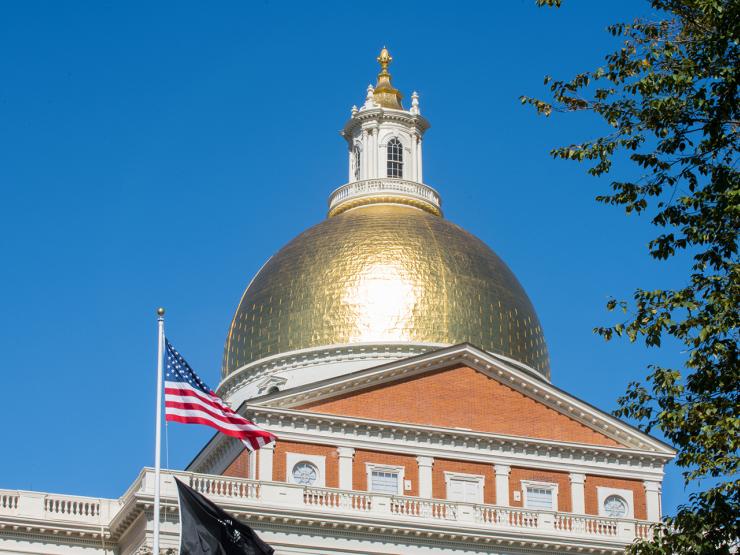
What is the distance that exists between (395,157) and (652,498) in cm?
2008

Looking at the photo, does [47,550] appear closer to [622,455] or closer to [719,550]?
[622,455]

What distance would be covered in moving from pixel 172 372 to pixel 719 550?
14.8 metres

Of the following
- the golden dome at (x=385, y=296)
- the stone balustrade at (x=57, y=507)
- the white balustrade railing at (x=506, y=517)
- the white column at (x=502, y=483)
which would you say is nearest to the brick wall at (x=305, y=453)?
the white balustrade railing at (x=506, y=517)

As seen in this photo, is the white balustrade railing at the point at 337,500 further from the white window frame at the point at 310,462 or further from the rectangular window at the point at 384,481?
the rectangular window at the point at 384,481

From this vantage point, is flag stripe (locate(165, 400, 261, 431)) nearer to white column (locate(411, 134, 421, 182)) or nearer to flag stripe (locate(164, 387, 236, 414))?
flag stripe (locate(164, 387, 236, 414))

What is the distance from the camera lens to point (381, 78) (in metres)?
74.9

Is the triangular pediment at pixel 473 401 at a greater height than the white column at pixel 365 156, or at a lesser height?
lesser

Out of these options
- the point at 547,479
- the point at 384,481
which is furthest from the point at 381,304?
the point at 547,479

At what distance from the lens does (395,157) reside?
71250 millimetres

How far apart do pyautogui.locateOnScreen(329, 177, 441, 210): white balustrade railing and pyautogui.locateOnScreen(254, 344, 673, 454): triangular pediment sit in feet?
38.9

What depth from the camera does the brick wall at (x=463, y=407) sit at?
56.4 metres

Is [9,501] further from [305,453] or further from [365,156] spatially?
[365,156]

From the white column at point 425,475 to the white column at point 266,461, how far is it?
492 centimetres

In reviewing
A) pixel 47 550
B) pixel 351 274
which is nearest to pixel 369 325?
pixel 351 274
